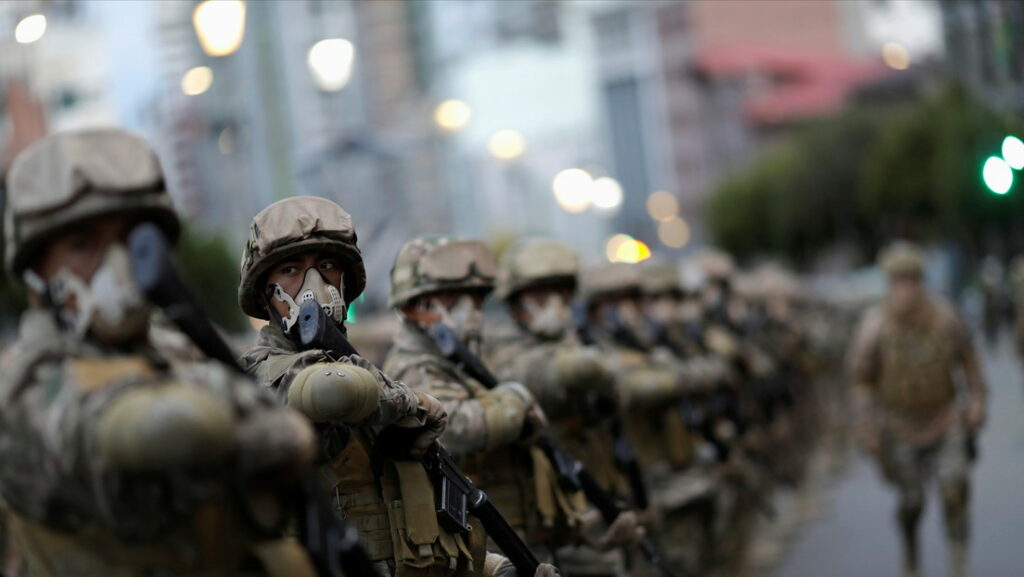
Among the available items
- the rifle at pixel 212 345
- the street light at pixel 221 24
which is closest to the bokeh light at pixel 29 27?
the street light at pixel 221 24

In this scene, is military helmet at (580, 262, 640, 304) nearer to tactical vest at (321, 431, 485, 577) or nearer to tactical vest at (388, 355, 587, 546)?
tactical vest at (388, 355, 587, 546)

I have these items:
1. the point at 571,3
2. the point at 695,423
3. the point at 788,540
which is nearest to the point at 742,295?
the point at 788,540

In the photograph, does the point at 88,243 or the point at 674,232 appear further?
the point at 674,232

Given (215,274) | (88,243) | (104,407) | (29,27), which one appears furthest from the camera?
(215,274)

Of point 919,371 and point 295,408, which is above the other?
point 295,408

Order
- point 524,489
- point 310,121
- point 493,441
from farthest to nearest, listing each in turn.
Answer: point 310,121 < point 524,489 < point 493,441

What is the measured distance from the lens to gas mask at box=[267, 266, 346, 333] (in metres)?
5.96

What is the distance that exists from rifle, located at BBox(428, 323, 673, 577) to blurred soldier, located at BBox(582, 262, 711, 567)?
2.17 meters

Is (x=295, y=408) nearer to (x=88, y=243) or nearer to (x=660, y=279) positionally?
(x=88, y=243)

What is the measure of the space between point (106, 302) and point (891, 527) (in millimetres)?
13046

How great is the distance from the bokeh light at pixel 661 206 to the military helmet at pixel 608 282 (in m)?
84.3

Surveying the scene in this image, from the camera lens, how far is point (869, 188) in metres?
63.8

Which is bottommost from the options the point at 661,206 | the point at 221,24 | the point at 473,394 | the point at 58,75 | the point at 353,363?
the point at 661,206

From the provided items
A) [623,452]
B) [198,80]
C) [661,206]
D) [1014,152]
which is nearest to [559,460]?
[623,452]
